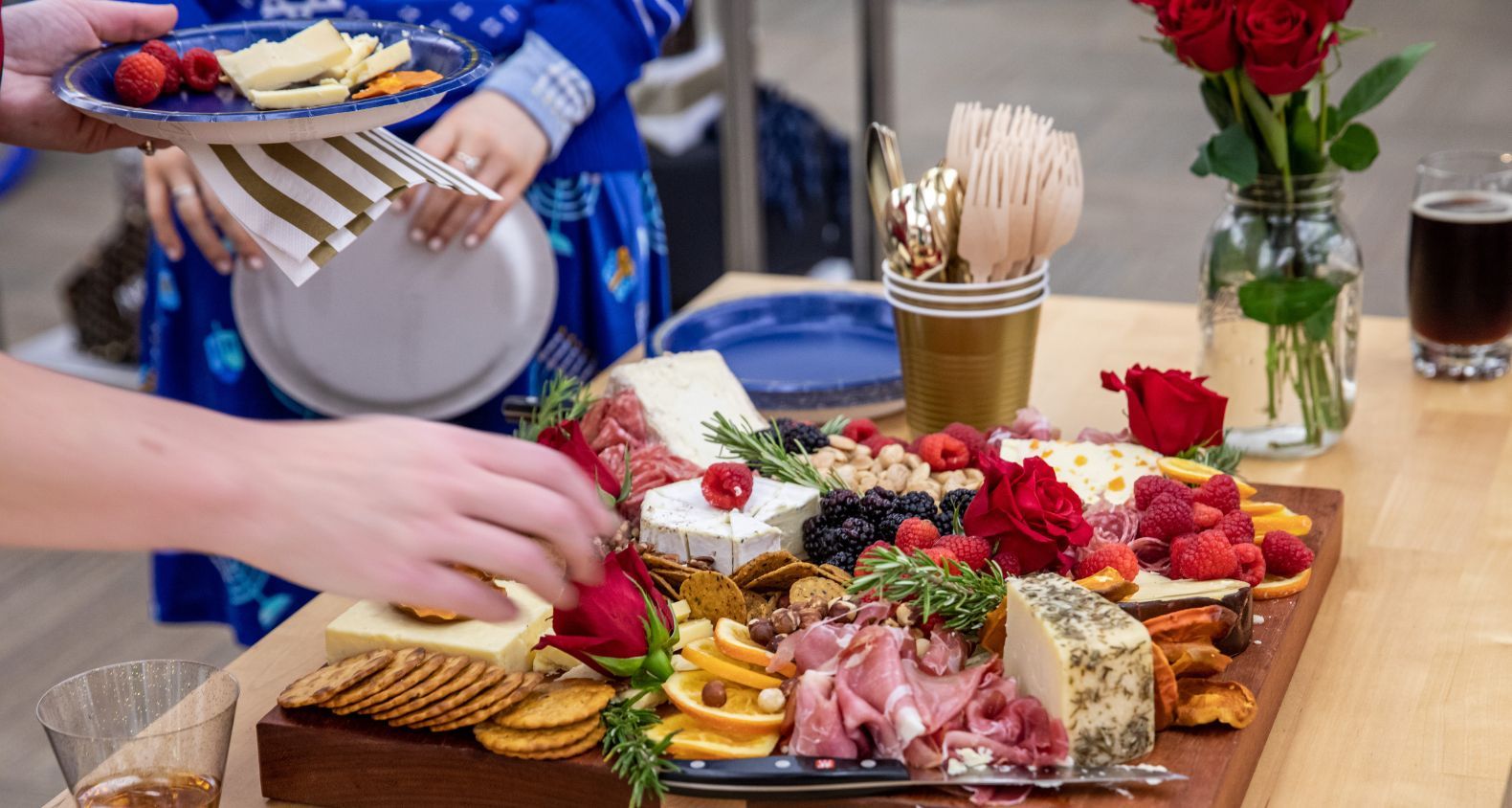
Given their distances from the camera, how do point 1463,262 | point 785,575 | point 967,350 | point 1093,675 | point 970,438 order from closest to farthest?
point 1093,675 → point 785,575 → point 970,438 → point 967,350 → point 1463,262

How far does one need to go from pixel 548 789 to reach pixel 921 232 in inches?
24.2

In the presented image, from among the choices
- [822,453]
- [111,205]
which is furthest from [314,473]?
[111,205]

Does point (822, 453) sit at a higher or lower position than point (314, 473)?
lower

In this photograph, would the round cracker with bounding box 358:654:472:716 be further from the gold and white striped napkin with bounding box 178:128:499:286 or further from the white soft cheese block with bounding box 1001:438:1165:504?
the white soft cheese block with bounding box 1001:438:1165:504

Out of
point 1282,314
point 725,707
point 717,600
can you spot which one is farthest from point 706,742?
point 1282,314

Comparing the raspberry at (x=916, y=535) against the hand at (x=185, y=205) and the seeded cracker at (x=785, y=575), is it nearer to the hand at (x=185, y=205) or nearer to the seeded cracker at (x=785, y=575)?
the seeded cracker at (x=785, y=575)

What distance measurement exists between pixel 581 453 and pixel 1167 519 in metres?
0.42

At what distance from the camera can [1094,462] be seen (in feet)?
3.98

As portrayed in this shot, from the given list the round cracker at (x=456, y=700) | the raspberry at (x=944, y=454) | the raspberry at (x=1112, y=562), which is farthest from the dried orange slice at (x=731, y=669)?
the raspberry at (x=944, y=454)

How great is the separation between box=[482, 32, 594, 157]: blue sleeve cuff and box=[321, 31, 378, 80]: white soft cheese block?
544mm

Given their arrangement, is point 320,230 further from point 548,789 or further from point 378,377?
point 378,377

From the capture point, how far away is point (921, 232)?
1.34 meters

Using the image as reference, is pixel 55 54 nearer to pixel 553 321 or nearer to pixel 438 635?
pixel 438 635

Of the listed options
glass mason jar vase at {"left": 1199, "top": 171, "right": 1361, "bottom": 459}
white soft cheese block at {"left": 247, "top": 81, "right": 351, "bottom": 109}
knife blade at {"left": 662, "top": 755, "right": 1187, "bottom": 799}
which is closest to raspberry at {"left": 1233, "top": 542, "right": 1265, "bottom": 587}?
knife blade at {"left": 662, "top": 755, "right": 1187, "bottom": 799}
